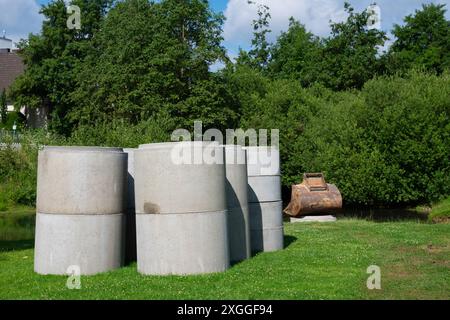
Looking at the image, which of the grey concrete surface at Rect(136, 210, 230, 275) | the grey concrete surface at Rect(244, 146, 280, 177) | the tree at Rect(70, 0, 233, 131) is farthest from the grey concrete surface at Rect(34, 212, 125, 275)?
the tree at Rect(70, 0, 233, 131)

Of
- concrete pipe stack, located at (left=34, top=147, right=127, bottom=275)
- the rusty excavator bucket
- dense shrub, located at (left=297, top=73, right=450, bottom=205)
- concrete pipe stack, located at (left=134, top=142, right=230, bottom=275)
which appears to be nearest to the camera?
concrete pipe stack, located at (left=134, top=142, right=230, bottom=275)

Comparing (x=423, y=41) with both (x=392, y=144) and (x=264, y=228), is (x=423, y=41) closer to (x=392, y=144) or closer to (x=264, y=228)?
Result: (x=392, y=144)

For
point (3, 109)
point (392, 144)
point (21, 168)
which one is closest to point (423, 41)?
point (392, 144)

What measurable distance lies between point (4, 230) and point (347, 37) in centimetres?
3802

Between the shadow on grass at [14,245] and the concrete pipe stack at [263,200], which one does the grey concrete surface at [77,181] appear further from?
the shadow on grass at [14,245]

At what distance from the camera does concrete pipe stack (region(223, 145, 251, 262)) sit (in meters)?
11.2

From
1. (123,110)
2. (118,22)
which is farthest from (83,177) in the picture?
(118,22)

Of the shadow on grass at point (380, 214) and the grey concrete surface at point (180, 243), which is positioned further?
the shadow on grass at point (380, 214)

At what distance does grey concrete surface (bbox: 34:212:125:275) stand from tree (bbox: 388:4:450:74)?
1666 inches

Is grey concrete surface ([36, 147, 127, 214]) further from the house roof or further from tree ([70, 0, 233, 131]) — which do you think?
the house roof

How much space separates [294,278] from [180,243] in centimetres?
192

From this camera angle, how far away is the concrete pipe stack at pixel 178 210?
9.38m

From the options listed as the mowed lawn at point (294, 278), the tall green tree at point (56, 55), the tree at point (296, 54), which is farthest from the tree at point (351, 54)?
the mowed lawn at point (294, 278)
